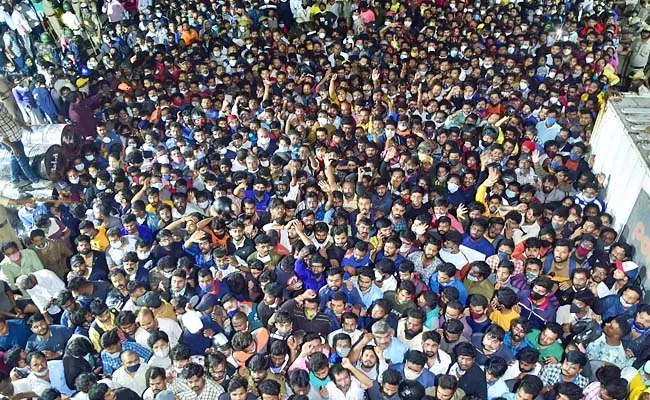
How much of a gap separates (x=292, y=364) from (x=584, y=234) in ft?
10.4

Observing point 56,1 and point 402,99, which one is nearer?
point 402,99

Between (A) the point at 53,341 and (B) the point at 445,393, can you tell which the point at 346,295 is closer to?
(B) the point at 445,393

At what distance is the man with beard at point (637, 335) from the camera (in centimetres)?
438

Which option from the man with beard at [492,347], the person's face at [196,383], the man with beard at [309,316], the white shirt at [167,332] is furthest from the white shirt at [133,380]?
the man with beard at [492,347]

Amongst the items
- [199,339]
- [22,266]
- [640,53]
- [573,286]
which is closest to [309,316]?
[199,339]

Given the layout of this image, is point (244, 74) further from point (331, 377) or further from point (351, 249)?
point (331, 377)

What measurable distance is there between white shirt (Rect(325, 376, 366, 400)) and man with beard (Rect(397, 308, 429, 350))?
1.86 ft

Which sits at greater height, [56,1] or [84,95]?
[56,1]

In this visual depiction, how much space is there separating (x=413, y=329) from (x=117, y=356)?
239 centimetres

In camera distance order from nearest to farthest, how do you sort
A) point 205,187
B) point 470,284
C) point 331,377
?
point 331,377, point 470,284, point 205,187

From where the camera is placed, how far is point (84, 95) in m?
9.12

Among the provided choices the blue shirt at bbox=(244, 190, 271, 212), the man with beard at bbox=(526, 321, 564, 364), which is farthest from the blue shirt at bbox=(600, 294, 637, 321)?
the blue shirt at bbox=(244, 190, 271, 212)

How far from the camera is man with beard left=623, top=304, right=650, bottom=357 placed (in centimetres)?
438

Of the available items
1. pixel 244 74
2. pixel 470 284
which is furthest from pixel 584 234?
pixel 244 74
